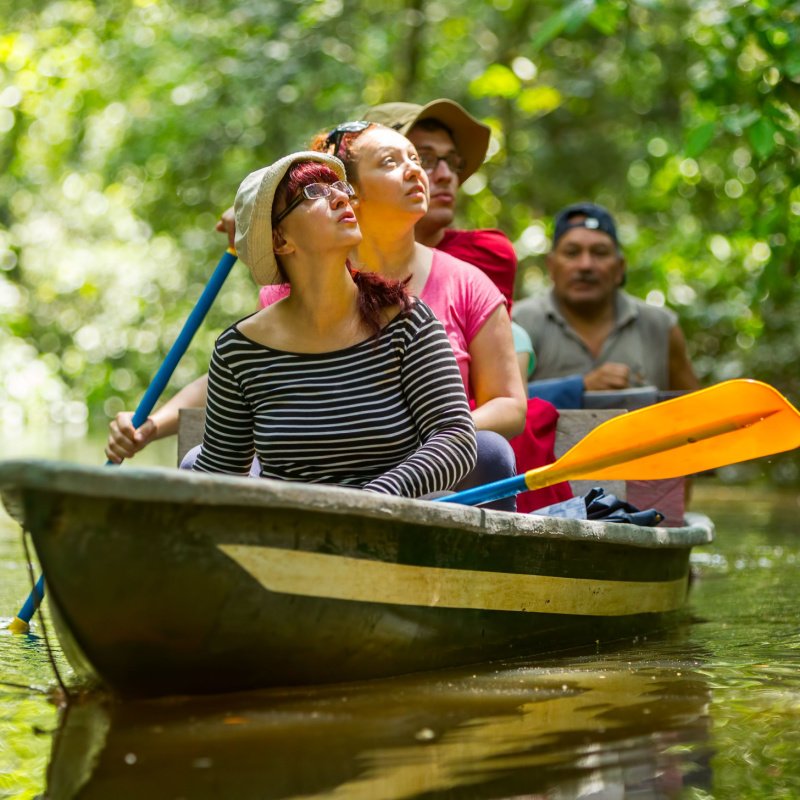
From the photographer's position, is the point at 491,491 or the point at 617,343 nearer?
the point at 491,491

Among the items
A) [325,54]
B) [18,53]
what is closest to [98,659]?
[325,54]

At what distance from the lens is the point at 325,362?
334cm

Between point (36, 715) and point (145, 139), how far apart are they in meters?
10.5

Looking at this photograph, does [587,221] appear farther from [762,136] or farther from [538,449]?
[538,449]

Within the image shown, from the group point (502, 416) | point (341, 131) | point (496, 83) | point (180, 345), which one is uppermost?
point (496, 83)

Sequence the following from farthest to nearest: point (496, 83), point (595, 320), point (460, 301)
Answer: point (496, 83), point (595, 320), point (460, 301)

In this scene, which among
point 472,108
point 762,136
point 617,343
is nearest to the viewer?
point 762,136

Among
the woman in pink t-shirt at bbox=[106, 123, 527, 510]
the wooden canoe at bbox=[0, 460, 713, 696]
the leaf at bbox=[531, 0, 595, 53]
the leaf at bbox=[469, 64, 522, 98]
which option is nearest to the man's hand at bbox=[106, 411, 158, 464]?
the woman in pink t-shirt at bbox=[106, 123, 527, 510]

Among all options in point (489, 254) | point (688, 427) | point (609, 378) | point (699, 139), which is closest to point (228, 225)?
point (489, 254)

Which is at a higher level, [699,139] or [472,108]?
[472,108]

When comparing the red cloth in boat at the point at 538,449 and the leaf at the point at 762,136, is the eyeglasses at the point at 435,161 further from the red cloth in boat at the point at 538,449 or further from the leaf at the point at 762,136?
the leaf at the point at 762,136

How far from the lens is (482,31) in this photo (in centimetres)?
1395

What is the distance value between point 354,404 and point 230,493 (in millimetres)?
705

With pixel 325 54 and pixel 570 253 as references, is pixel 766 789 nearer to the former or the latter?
pixel 570 253
